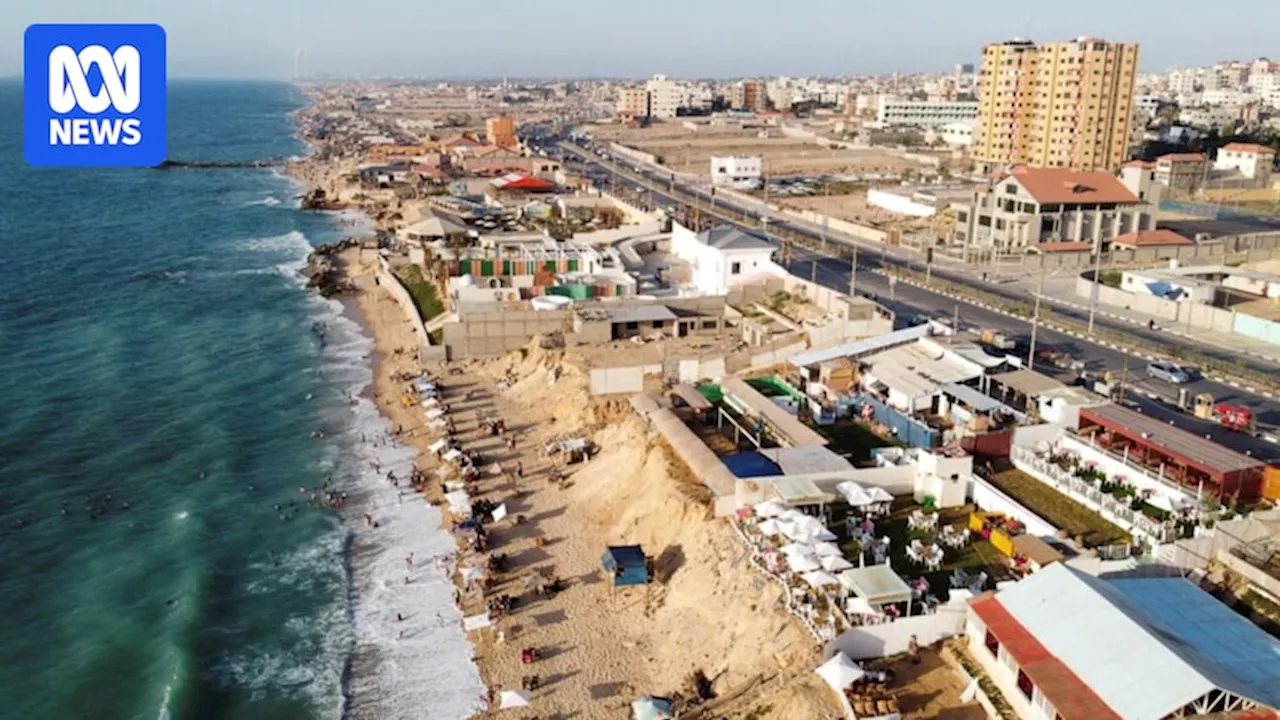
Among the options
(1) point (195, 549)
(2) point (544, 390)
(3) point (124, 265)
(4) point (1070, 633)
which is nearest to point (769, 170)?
(3) point (124, 265)

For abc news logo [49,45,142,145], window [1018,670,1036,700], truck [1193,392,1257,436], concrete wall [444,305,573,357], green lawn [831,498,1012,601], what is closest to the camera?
window [1018,670,1036,700]

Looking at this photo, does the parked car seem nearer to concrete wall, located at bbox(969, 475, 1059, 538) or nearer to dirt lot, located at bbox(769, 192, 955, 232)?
concrete wall, located at bbox(969, 475, 1059, 538)

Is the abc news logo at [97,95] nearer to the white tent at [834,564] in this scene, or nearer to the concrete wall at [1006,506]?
the white tent at [834,564]

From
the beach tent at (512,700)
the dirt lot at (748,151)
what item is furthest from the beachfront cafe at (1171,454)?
the dirt lot at (748,151)

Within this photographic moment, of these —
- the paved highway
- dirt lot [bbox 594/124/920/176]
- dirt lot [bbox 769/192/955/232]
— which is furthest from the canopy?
dirt lot [bbox 594/124/920/176]

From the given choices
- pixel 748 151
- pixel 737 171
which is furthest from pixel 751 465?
pixel 748 151
